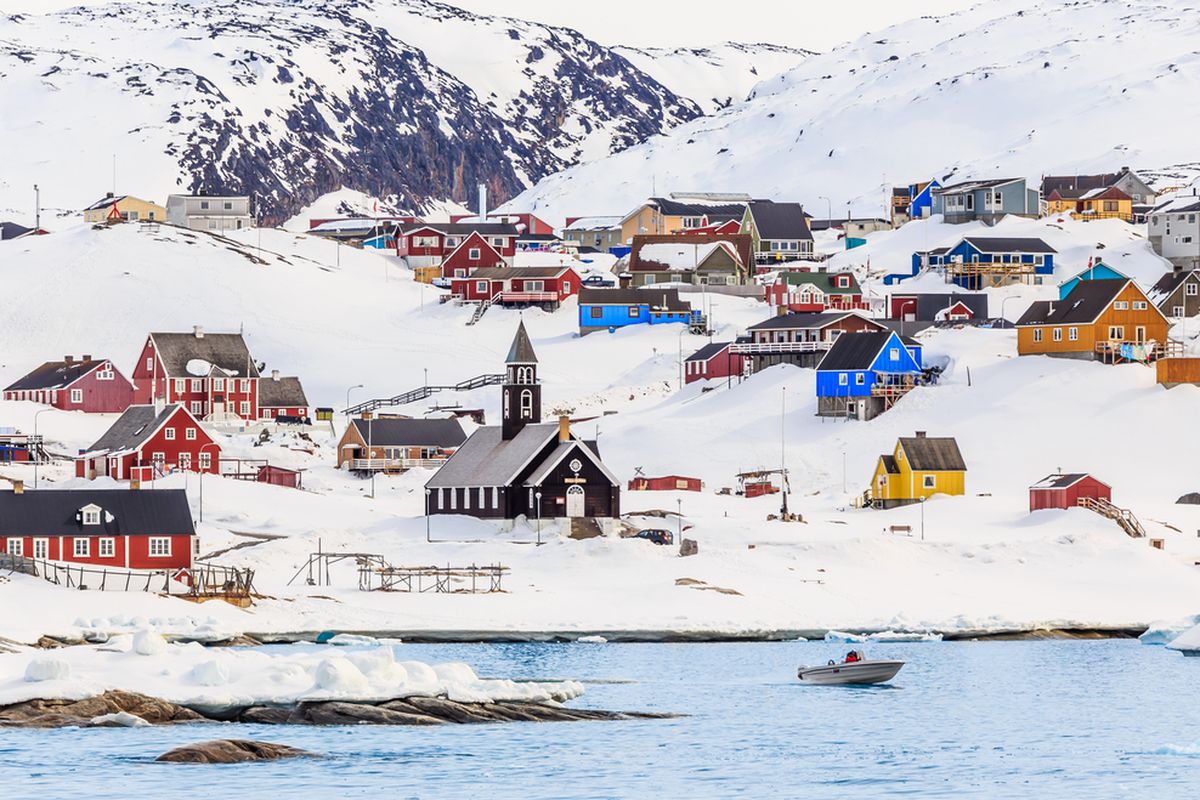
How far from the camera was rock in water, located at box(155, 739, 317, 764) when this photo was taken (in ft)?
146

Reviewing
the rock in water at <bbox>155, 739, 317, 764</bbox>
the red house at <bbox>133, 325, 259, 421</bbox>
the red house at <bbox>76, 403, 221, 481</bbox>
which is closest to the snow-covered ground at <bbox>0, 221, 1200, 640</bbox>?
the red house at <bbox>76, 403, 221, 481</bbox>

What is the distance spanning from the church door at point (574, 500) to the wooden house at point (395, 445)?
2106 cm

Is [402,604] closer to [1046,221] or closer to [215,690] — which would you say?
[215,690]

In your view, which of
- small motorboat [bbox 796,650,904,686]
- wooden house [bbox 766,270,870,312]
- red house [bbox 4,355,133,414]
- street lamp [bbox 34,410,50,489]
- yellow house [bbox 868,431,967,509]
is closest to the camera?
small motorboat [bbox 796,650,904,686]

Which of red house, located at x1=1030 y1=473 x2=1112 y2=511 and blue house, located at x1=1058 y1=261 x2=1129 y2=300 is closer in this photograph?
red house, located at x1=1030 y1=473 x2=1112 y2=511

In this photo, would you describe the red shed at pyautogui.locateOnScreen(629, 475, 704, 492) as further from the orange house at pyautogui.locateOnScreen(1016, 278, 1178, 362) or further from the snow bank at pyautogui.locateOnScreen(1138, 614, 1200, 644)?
the snow bank at pyautogui.locateOnScreen(1138, 614, 1200, 644)

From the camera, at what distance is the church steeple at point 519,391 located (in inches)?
3669

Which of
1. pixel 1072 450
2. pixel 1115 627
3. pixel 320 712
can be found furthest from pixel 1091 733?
pixel 1072 450

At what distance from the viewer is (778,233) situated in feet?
579

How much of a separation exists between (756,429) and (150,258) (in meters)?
64.2

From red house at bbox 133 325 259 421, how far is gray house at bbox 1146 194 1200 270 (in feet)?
189

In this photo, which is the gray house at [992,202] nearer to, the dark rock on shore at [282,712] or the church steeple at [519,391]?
the church steeple at [519,391]

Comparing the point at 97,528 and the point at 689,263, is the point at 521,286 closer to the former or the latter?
the point at 689,263

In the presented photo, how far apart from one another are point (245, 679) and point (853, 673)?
56.0 ft
